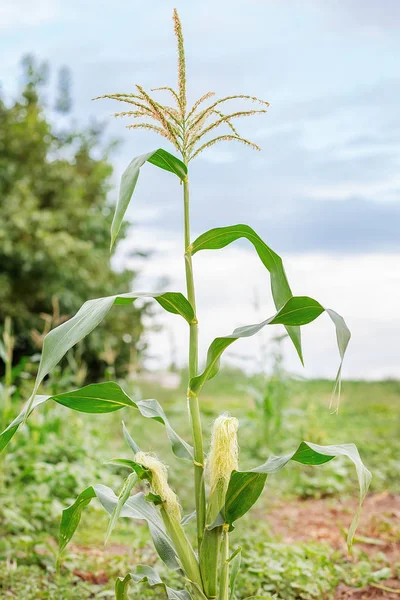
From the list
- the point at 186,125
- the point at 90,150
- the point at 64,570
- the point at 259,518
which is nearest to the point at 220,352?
the point at 186,125

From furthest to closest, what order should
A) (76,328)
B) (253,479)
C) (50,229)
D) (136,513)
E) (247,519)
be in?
(50,229), (247,519), (136,513), (253,479), (76,328)

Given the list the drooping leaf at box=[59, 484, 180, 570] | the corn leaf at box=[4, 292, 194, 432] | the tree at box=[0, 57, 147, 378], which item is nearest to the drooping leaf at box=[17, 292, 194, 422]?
the corn leaf at box=[4, 292, 194, 432]

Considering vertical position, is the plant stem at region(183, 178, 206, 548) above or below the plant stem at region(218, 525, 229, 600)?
above

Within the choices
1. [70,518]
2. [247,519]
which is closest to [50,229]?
[247,519]

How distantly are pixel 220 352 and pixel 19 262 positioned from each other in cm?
874

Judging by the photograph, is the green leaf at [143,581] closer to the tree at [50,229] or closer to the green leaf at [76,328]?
the green leaf at [76,328]

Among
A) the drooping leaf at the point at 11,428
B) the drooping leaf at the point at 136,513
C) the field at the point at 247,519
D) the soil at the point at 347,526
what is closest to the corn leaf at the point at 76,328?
the drooping leaf at the point at 11,428

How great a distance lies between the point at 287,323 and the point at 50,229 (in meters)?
8.95

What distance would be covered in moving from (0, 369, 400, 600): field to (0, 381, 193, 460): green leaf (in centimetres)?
62

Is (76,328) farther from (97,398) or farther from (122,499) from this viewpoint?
(122,499)

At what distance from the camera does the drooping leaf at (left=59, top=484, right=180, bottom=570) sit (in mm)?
1785

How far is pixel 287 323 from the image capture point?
5.58 ft

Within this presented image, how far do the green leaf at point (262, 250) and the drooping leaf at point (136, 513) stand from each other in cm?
60

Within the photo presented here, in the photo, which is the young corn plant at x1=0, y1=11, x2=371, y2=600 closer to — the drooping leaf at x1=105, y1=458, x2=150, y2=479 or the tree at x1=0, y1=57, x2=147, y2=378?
the drooping leaf at x1=105, y1=458, x2=150, y2=479
